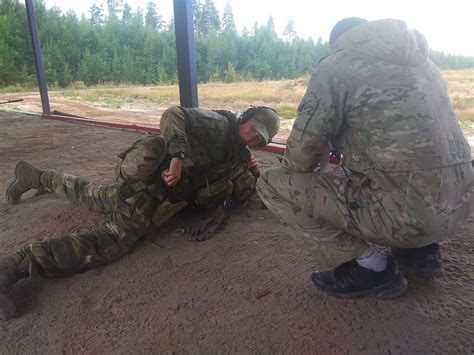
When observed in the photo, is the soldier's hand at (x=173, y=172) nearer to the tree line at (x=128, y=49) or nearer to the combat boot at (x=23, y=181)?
the combat boot at (x=23, y=181)

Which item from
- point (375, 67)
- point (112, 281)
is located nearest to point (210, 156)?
point (112, 281)

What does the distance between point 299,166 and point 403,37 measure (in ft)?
1.91

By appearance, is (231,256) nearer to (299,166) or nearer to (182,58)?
(299,166)

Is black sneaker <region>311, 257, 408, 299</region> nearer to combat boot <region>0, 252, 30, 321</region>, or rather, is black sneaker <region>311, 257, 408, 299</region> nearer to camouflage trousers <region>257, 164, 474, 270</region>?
camouflage trousers <region>257, 164, 474, 270</region>

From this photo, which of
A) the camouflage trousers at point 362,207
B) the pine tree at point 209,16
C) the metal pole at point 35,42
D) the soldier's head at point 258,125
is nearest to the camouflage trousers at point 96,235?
the soldier's head at point 258,125

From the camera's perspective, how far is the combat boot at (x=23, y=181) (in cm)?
300

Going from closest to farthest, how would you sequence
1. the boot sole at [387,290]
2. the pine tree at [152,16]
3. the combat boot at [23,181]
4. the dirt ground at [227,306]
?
the dirt ground at [227,306], the boot sole at [387,290], the combat boot at [23,181], the pine tree at [152,16]

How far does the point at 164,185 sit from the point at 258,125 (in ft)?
2.08

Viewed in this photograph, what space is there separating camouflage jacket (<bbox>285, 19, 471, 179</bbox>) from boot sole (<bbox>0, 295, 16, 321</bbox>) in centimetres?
139

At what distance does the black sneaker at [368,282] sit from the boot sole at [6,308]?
135 centimetres

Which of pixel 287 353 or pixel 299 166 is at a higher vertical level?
pixel 299 166

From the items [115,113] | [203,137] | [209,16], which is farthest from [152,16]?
[203,137]

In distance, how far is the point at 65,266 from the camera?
6.47 ft

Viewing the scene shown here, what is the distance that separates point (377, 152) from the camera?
4.77 ft
